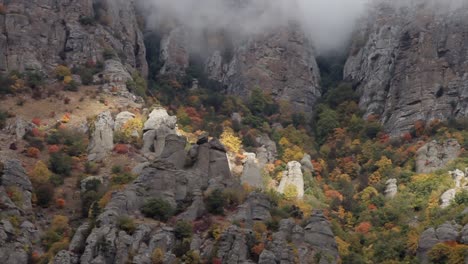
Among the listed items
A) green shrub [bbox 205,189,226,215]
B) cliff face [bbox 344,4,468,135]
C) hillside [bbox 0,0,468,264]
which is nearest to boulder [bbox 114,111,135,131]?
hillside [bbox 0,0,468,264]

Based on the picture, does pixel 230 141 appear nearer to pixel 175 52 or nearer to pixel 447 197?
pixel 447 197

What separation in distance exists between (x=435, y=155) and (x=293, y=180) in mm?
13684

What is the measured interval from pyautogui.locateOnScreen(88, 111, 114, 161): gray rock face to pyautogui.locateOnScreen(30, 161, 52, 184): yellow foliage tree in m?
5.68

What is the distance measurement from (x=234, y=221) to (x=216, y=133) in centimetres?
3224

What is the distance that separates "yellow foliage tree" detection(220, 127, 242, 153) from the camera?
10791cm

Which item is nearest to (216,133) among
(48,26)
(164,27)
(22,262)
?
(48,26)

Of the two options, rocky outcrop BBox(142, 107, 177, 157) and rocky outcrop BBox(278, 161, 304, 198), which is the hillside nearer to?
rocky outcrop BBox(142, 107, 177, 157)

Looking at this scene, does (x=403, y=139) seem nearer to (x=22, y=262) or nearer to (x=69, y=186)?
(x=69, y=186)

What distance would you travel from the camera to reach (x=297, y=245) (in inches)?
3076

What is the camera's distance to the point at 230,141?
10919cm

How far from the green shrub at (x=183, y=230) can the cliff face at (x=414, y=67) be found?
43.4 metres

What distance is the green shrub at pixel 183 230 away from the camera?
2995 inches

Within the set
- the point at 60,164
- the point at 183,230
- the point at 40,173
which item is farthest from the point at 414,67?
the point at 183,230

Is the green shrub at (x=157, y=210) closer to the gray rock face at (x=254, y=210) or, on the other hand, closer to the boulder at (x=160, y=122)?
the gray rock face at (x=254, y=210)
